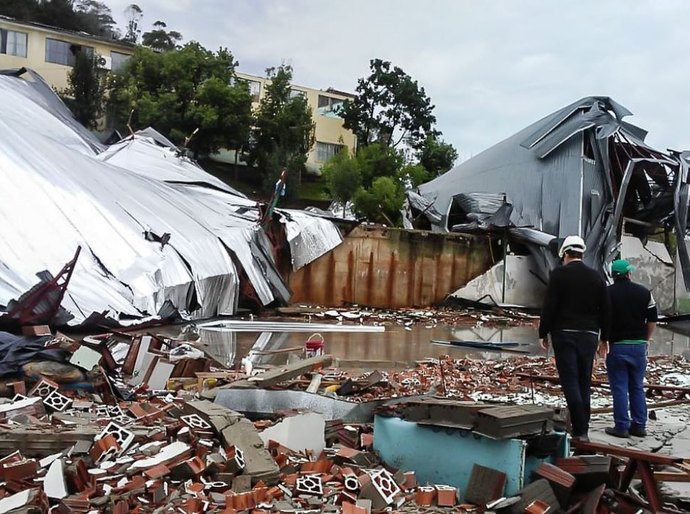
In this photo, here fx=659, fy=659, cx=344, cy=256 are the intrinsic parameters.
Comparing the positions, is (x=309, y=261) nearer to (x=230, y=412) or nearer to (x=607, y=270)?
(x=607, y=270)

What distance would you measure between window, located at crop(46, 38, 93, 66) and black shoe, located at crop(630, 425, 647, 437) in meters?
36.0

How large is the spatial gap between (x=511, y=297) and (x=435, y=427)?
15346 mm

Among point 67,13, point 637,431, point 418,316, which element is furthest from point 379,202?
point 67,13

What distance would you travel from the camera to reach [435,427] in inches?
158

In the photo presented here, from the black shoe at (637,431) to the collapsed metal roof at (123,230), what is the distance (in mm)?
7597

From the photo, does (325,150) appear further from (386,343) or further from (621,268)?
(621,268)

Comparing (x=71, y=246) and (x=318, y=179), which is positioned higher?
(x=318, y=179)

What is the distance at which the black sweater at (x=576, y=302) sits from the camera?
498 cm

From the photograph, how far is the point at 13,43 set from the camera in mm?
34625

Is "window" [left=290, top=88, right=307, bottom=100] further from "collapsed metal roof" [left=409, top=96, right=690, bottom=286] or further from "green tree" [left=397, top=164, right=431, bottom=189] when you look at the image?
"collapsed metal roof" [left=409, top=96, right=690, bottom=286]

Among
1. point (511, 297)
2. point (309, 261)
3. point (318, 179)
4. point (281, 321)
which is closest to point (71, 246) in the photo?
point (281, 321)

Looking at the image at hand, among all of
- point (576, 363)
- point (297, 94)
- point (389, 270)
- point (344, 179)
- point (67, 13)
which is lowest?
point (576, 363)

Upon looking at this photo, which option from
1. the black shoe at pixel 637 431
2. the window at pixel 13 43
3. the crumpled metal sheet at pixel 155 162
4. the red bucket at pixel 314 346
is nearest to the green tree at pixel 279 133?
the window at pixel 13 43

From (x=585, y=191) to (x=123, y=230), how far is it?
1420cm
